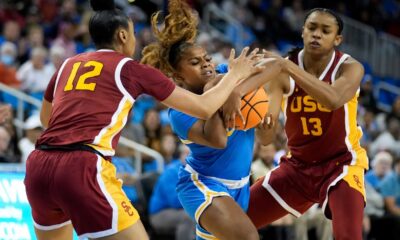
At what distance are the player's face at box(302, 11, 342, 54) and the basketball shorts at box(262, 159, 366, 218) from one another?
84cm

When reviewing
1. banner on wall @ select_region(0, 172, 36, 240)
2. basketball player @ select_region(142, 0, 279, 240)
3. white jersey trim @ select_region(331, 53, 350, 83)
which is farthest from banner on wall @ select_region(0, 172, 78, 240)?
white jersey trim @ select_region(331, 53, 350, 83)

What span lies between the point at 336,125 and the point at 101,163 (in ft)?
6.53

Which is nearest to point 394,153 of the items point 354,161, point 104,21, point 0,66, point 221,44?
point 221,44

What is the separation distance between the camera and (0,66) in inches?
430

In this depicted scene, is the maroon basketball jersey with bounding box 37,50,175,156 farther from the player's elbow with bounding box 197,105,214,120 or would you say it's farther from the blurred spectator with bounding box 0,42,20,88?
the blurred spectator with bounding box 0,42,20,88

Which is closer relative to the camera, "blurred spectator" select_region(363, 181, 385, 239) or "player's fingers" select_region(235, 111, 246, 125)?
"player's fingers" select_region(235, 111, 246, 125)

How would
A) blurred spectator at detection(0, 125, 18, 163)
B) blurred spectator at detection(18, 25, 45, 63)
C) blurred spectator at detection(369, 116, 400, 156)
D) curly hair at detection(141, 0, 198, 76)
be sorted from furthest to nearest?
blurred spectator at detection(369, 116, 400, 156)
blurred spectator at detection(18, 25, 45, 63)
blurred spectator at detection(0, 125, 18, 163)
curly hair at detection(141, 0, 198, 76)

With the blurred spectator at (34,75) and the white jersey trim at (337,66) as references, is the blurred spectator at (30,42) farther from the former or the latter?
the white jersey trim at (337,66)

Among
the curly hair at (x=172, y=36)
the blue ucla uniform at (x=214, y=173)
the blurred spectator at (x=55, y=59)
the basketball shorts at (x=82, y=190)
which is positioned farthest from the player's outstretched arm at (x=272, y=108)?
the blurred spectator at (x=55, y=59)

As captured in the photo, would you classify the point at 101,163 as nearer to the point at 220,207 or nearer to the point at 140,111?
the point at 220,207

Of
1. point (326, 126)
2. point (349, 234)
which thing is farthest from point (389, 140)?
point (349, 234)

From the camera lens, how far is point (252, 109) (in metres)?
5.79

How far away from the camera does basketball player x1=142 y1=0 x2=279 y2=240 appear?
5.81 meters

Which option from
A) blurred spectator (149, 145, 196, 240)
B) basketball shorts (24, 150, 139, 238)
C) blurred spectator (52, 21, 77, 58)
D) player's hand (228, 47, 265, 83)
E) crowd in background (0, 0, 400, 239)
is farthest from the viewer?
blurred spectator (52, 21, 77, 58)
